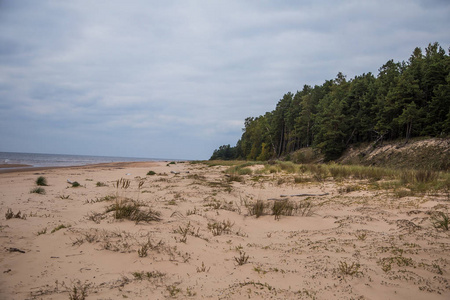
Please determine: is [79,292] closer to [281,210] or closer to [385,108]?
[281,210]

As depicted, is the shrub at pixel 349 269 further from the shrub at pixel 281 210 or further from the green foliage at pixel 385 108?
the green foliage at pixel 385 108

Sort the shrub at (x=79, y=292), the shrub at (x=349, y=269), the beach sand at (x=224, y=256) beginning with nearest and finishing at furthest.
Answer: the shrub at (x=79, y=292) → the beach sand at (x=224, y=256) → the shrub at (x=349, y=269)

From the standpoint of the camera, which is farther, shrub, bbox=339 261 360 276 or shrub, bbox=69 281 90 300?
shrub, bbox=339 261 360 276

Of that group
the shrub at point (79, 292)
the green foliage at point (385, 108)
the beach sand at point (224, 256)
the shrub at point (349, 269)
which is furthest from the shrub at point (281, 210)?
the green foliage at point (385, 108)

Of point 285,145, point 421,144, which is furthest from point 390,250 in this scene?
point 285,145

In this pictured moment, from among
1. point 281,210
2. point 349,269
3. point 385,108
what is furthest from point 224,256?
point 385,108

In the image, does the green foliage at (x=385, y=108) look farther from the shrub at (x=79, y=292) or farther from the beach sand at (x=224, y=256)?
the shrub at (x=79, y=292)

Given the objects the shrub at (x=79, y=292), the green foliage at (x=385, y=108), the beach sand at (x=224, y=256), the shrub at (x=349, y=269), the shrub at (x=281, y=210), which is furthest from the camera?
the green foliage at (x=385, y=108)

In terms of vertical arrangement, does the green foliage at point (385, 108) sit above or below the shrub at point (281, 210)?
above

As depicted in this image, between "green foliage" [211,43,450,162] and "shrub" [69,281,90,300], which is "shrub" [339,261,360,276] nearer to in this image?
"shrub" [69,281,90,300]

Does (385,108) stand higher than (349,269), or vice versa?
(385,108)

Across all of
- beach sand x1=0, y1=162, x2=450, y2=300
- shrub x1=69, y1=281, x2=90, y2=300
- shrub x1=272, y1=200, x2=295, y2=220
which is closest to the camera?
shrub x1=69, y1=281, x2=90, y2=300

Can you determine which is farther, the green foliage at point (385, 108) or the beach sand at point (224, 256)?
the green foliage at point (385, 108)

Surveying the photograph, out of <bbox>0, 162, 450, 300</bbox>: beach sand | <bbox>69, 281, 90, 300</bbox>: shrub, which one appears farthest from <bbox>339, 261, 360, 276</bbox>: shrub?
<bbox>69, 281, 90, 300</bbox>: shrub
